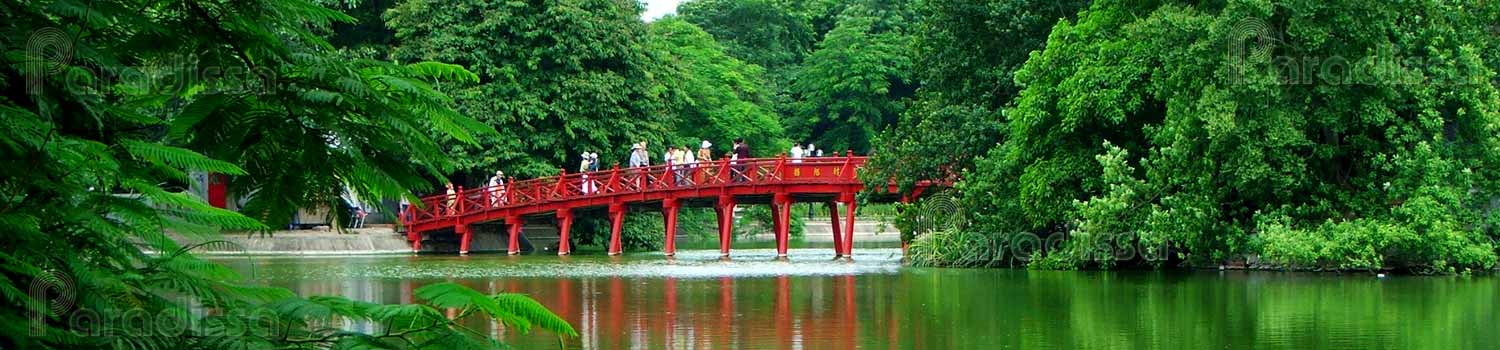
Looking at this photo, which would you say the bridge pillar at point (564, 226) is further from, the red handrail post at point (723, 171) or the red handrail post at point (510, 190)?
the red handrail post at point (723, 171)

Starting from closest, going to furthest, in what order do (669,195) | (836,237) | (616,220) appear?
(836,237) < (669,195) < (616,220)

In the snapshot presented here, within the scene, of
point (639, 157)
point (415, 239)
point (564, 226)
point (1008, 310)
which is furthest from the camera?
point (415, 239)

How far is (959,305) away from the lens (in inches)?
783

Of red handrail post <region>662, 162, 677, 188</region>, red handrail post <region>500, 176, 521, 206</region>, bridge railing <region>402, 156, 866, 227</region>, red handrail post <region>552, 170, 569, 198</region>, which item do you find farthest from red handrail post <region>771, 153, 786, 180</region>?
red handrail post <region>500, 176, 521, 206</region>

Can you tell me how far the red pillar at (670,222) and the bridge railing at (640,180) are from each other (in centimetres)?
36

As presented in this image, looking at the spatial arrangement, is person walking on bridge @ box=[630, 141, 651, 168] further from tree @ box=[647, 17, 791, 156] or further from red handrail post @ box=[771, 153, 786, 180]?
tree @ box=[647, 17, 791, 156]

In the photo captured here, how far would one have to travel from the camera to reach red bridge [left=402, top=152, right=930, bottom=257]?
36406 millimetres

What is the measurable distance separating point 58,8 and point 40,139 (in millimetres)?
415

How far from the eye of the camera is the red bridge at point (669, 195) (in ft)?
119

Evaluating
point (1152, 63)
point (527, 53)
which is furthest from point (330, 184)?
point (527, 53)

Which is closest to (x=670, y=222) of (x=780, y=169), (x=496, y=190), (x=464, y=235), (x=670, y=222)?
(x=670, y=222)

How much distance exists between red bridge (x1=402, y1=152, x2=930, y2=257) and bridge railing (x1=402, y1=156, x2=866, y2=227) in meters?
0.02

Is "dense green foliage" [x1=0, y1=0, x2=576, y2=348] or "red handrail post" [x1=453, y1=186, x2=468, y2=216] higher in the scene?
"red handrail post" [x1=453, y1=186, x2=468, y2=216]

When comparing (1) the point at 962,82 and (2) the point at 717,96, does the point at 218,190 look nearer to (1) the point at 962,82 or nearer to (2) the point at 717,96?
(1) the point at 962,82
